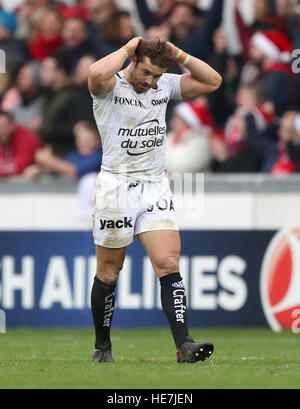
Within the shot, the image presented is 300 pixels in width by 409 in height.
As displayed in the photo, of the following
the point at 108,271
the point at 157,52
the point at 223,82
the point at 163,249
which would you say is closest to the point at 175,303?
the point at 163,249

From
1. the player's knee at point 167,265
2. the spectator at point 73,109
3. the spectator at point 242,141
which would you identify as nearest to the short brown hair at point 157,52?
the player's knee at point 167,265

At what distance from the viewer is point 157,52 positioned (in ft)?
26.7

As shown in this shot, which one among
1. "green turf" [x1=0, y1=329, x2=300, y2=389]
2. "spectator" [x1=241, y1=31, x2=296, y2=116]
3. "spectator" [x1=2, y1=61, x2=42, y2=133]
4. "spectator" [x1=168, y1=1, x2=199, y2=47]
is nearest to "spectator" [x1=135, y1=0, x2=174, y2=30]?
"spectator" [x1=168, y1=1, x2=199, y2=47]

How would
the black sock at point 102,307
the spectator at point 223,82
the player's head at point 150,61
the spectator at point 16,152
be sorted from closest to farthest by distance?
the player's head at point 150,61
the black sock at point 102,307
the spectator at point 16,152
the spectator at point 223,82

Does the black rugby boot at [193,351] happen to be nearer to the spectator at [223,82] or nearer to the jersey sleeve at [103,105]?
the jersey sleeve at [103,105]

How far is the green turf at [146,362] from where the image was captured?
23.5ft

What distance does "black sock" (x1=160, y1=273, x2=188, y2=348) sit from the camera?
8.25 metres

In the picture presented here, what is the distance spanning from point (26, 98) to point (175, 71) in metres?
2.40

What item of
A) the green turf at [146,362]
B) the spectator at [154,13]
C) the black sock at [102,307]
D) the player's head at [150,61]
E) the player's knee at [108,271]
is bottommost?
the green turf at [146,362]

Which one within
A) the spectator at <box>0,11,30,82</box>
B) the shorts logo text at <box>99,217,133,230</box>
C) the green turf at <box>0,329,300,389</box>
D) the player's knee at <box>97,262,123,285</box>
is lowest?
the green turf at <box>0,329,300,389</box>

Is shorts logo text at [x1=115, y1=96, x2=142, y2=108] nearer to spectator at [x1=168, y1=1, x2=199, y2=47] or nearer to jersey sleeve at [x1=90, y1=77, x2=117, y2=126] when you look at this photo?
jersey sleeve at [x1=90, y1=77, x2=117, y2=126]

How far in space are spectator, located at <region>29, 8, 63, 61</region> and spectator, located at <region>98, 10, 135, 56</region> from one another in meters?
0.92

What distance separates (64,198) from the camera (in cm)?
1365
